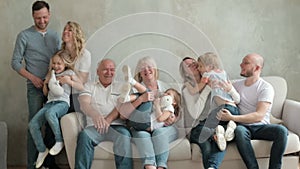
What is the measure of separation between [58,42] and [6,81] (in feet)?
2.38

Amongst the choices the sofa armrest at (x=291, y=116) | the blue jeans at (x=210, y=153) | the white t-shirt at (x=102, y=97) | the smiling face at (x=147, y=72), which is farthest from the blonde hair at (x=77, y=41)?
the sofa armrest at (x=291, y=116)

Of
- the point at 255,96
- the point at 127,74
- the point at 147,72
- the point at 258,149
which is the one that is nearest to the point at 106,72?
the point at 127,74

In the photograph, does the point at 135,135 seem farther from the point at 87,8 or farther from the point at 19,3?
the point at 19,3

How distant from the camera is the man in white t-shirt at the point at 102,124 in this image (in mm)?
3471

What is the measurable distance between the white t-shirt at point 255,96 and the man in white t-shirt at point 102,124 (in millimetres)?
1041

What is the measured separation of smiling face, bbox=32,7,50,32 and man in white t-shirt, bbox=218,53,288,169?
1710mm

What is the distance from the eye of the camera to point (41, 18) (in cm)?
394

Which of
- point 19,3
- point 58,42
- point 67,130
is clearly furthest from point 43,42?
point 67,130

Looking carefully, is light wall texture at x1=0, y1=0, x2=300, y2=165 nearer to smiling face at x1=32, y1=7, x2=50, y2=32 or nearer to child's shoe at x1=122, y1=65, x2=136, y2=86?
smiling face at x1=32, y1=7, x2=50, y2=32

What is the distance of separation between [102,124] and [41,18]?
1.11 metres

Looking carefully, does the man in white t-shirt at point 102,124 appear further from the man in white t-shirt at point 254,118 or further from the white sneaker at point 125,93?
the man in white t-shirt at point 254,118

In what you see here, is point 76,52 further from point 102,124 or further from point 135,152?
point 135,152

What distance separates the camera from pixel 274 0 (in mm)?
4395

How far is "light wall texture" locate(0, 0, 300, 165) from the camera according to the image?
4359 mm
